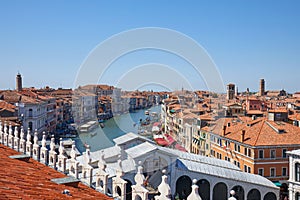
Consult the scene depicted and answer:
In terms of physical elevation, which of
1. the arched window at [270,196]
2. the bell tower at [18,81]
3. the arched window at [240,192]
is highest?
the bell tower at [18,81]

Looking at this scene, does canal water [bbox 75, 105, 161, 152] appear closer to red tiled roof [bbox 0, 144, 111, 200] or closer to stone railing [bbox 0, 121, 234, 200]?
stone railing [bbox 0, 121, 234, 200]

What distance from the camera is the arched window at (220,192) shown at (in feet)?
40.1

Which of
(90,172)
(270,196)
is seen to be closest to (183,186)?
(270,196)

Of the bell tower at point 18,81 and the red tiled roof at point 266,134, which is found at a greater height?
→ the bell tower at point 18,81

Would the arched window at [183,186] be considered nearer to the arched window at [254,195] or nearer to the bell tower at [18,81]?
the arched window at [254,195]

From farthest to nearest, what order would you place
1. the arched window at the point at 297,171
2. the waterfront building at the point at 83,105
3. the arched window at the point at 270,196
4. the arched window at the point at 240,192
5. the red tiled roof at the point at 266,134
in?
the waterfront building at the point at 83,105 → the red tiled roof at the point at 266,134 → the arched window at the point at 270,196 → the arched window at the point at 240,192 → the arched window at the point at 297,171

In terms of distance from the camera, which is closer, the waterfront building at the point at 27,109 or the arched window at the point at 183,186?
the arched window at the point at 183,186

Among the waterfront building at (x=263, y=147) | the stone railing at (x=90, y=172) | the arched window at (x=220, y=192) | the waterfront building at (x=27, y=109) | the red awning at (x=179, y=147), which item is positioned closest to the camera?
the stone railing at (x=90, y=172)

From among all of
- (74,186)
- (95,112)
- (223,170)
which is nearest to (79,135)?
(95,112)

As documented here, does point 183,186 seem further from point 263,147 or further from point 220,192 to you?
point 263,147

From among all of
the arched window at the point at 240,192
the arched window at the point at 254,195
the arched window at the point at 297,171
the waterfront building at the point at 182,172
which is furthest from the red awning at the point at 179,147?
the arched window at the point at 297,171

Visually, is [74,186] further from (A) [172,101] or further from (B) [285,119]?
(A) [172,101]

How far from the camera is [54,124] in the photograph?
31.5 m

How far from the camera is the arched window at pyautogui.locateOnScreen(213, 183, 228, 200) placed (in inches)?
481
